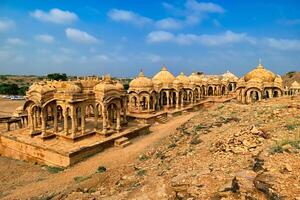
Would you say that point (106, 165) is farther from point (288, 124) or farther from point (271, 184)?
point (271, 184)

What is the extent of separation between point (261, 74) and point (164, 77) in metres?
11.3

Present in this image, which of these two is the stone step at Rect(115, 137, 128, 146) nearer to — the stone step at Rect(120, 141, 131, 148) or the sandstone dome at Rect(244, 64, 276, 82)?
the stone step at Rect(120, 141, 131, 148)

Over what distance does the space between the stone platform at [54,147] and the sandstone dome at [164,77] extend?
11.8 m

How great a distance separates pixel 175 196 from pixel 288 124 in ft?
19.7

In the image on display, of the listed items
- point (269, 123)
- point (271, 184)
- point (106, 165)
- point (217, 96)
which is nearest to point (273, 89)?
point (217, 96)

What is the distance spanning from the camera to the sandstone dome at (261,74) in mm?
29312

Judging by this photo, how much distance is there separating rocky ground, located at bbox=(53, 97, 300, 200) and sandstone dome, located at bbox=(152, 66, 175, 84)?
20.2m

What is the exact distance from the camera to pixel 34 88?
20422 mm

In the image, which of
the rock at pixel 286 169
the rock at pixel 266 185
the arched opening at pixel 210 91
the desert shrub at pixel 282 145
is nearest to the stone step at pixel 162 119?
the arched opening at pixel 210 91

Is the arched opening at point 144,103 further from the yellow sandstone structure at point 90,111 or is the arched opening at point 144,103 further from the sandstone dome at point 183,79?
the sandstone dome at point 183,79

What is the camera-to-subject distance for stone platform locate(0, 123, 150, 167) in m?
17.3

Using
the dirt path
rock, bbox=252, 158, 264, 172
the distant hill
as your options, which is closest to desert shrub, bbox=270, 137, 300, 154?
rock, bbox=252, 158, 264, 172

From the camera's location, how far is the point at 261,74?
29.7 m

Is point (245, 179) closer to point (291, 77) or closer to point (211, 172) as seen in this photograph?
point (211, 172)
